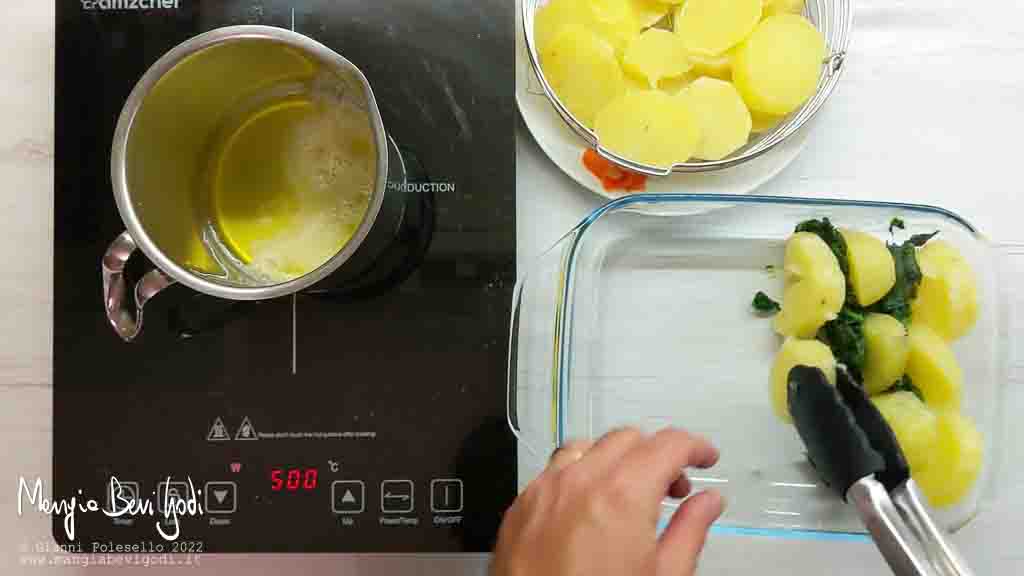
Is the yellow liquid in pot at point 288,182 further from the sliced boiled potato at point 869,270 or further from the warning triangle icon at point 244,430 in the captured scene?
the sliced boiled potato at point 869,270

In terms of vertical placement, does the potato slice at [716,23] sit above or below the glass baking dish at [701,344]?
above

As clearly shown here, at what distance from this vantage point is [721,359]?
0.65m

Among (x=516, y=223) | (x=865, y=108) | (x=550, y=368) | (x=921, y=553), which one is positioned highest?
(x=865, y=108)

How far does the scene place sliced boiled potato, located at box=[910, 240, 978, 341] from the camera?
2.00 feet

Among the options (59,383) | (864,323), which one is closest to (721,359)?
(864,323)

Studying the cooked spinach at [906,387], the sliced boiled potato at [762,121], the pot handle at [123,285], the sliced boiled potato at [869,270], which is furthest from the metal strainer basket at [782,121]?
the pot handle at [123,285]

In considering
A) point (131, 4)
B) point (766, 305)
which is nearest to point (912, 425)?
point (766, 305)

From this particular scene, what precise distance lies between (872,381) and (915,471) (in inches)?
3.1

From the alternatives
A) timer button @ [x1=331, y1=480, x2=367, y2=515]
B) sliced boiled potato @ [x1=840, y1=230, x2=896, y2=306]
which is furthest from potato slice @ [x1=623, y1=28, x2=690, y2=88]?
timer button @ [x1=331, y1=480, x2=367, y2=515]

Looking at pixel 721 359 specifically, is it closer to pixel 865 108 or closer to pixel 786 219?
pixel 786 219

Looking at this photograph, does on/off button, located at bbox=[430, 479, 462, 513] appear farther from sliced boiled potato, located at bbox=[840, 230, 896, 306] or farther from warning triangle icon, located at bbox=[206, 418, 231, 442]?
sliced boiled potato, located at bbox=[840, 230, 896, 306]

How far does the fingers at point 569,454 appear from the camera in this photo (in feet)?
1.70

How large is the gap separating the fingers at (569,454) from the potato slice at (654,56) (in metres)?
0.31

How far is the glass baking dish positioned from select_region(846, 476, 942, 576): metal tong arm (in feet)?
0.39
